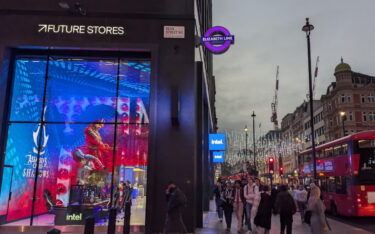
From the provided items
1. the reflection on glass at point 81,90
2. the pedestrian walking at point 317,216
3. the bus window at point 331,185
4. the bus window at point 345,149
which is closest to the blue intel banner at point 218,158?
the bus window at point 331,185

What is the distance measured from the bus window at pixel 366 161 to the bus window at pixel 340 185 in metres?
1.36

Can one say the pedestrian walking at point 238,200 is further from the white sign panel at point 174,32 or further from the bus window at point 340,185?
the bus window at point 340,185

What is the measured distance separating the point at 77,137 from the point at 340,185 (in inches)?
541

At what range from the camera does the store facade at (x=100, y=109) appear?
11398 mm

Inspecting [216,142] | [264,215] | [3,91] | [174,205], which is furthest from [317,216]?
[216,142]

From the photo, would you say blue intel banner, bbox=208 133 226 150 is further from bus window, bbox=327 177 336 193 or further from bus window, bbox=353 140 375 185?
bus window, bbox=353 140 375 185

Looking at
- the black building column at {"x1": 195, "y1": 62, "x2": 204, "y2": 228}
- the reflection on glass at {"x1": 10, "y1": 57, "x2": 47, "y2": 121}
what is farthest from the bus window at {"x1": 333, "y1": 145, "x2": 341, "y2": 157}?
the reflection on glass at {"x1": 10, "y1": 57, "x2": 47, "y2": 121}

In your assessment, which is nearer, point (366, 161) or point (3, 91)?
point (3, 91)

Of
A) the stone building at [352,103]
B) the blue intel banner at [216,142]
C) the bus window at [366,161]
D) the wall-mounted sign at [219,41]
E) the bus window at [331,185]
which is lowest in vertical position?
the bus window at [331,185]

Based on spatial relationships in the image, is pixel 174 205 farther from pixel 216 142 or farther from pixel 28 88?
pixel 216 142

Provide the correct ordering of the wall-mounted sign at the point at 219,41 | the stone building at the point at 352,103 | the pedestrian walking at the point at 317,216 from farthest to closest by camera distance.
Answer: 1. the stone building at the point at 352,103
2. the wall-mounted sign at the point at 219,41
3. the pedestrian walking at the point at 317,216

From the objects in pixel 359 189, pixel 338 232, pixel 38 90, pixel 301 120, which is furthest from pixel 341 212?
pixel 301 120

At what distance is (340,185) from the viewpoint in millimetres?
16656

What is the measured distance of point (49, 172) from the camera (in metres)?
13.8
